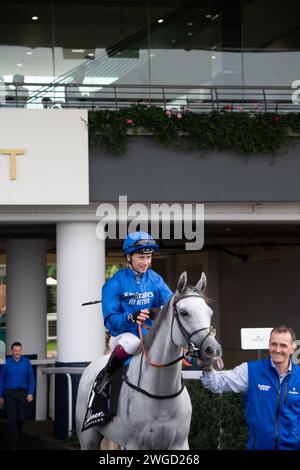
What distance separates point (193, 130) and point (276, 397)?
973 centimetres

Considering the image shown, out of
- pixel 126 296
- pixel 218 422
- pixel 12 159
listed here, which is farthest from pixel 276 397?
pixel 12 159

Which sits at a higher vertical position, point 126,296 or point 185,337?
point 126,296

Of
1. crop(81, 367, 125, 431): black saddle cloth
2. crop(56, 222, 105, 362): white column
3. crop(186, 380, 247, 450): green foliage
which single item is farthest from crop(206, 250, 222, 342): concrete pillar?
crop(81, 367, 125, 431): black saddle cloth

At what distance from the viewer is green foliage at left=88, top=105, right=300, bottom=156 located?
1534 centimetres

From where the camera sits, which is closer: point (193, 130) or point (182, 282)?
point (182, 282)

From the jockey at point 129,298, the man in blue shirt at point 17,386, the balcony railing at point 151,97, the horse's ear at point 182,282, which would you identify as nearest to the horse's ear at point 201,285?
the horse's ear at point 182,282

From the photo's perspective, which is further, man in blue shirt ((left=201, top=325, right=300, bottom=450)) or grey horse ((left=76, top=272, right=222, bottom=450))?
grey horse ((left=76, top=272, right=222, bottom=450))

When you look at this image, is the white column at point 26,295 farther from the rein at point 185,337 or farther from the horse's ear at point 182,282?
the horse's ear at point 182,282

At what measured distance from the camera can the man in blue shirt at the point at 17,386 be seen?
1453cm

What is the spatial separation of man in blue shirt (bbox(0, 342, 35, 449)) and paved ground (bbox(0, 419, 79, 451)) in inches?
15.0

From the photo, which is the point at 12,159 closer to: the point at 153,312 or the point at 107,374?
the point at 153,312

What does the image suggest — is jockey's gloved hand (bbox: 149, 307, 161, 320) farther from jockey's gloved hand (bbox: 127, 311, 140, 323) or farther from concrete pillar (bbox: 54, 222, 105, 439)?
concrete pillar (bbox: 54, 222, 105, 439)

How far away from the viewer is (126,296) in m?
7.98

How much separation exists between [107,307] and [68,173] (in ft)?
24.4
